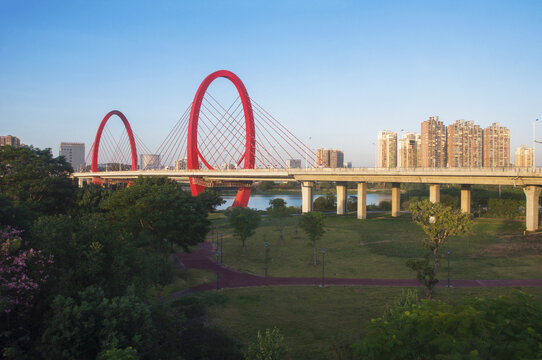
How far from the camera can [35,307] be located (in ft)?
31.6

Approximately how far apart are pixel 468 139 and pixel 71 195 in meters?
67.8

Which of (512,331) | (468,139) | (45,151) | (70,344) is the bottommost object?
(70,344)

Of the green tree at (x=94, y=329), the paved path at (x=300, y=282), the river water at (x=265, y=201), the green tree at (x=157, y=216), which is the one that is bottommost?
the paved path at (x=300, y=282)

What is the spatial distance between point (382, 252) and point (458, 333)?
807 inches

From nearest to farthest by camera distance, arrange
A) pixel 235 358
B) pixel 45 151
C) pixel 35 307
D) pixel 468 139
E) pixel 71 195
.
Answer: pixel 35 307
pixel 235 358
pixel 71 195
pixel 45 151
pixel 468 139

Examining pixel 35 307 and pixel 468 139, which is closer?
pixel 35 307

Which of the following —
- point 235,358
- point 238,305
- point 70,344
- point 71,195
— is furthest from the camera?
point 71,195

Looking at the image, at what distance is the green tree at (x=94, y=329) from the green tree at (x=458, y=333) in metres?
5.13

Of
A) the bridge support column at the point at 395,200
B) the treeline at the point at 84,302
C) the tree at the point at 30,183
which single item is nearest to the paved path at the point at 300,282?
the treeline at the point at 84,302

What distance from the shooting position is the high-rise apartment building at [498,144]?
225ft

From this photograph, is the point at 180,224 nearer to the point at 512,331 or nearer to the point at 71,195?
the point at 71,195

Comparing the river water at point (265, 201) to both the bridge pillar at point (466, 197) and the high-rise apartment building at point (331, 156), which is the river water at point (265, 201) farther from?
the bridge pillar at point (466, 197)

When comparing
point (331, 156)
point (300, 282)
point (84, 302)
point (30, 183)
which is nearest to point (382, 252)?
point (300, 282)

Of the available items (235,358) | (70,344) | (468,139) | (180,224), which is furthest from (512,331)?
(468,139)
